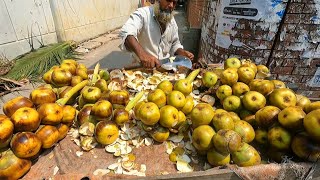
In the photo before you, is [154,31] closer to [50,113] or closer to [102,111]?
[102,111]

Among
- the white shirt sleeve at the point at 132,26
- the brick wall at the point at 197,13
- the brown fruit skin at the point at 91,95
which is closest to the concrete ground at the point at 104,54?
the brick wall at the point at 197,13

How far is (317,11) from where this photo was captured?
10.1 ft

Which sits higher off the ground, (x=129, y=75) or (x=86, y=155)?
(x=129, y=75)

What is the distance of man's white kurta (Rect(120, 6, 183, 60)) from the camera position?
3299mm

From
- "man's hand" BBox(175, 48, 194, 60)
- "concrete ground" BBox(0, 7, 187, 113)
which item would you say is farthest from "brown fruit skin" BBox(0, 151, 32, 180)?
"concrete ground" BBox(0, 7, 187, 113)

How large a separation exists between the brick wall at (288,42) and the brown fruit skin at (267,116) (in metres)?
1.79

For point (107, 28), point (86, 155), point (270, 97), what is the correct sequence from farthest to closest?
point (107, 28) < point (270, 97) < point (86, 155)

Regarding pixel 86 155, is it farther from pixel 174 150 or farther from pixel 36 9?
pixel 36 9

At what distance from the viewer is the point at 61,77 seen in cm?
203

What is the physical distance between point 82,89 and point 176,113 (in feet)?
3.17

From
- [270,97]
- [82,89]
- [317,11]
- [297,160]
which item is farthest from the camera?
[317,11]

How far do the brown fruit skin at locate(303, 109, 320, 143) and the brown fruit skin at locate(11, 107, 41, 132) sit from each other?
1.81 meters

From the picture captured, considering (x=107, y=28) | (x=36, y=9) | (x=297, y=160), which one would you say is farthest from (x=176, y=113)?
(x=107, y=28)

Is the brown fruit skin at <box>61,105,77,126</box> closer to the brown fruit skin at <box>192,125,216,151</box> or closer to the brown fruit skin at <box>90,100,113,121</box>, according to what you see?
the brown fruit skin at <box>90,100,113,121</box>
